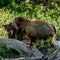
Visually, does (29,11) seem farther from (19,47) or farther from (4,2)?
(19,47)

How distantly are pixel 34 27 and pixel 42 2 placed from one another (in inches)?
315

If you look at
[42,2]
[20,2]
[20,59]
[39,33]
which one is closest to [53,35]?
[39,33]

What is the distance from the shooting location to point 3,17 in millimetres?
10898

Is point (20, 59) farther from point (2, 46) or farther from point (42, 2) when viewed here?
point (42, 2)

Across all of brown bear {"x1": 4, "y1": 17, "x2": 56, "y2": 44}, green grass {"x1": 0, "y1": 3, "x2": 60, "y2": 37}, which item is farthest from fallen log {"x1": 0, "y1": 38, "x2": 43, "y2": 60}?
green grass {"x1": 0, "y1": 3, "x2": 60, "y2": 37}

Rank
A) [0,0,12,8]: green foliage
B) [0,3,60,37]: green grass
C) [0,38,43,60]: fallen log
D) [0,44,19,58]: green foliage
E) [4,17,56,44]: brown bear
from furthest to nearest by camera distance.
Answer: [0,0,12,8]: green foliage < [0,3,60,37]: green grass < [4,17,56,44]: brown bear < [0,44,19,58]: green foliage < [0,38,43,60]: fallen log

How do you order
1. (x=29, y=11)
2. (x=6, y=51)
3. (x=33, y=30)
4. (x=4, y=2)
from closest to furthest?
1. (x=6, y=51)
2. (x=33, y=30)
3. (x=29, y=11)
4. (x=4, y=2)

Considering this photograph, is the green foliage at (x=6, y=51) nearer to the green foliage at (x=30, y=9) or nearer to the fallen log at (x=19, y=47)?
the fallen log at (x=19, y=47)

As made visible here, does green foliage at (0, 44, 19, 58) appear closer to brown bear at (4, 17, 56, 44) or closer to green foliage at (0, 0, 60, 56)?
brown bear at (4, 17, 56, 44)

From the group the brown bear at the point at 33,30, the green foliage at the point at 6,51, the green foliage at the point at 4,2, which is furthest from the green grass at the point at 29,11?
the green foliage at the point at 6,51

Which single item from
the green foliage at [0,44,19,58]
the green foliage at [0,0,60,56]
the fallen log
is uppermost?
the fallen log

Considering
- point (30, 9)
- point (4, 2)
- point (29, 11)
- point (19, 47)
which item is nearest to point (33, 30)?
point (19, 47)

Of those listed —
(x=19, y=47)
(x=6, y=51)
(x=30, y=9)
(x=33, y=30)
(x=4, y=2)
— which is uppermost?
(x=33, y=30)

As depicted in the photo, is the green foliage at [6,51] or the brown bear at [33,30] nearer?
the green foliage at [6,51]
